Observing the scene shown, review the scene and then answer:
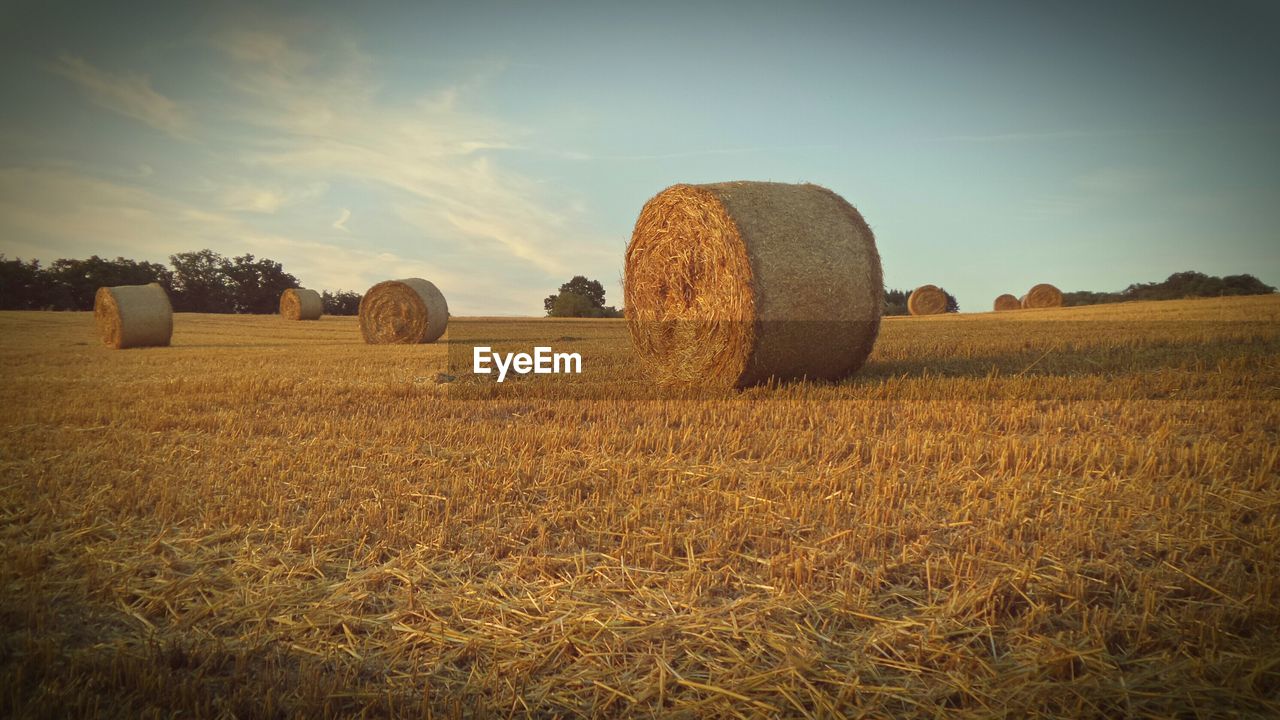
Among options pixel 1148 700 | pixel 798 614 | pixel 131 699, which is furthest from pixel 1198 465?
pixel 131 699

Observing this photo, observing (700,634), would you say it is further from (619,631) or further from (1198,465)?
(1198,465)

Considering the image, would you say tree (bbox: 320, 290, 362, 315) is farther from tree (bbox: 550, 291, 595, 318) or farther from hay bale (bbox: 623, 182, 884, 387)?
hay bale (bbox: 623, 182, 884, 387)

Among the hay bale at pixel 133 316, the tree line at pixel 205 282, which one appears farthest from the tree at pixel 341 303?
the hay bale at pixel 133 316

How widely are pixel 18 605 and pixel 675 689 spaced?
2.39 meters

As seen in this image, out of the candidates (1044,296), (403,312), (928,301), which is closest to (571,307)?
(928,301)

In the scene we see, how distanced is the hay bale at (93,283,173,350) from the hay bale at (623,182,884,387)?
15311mm

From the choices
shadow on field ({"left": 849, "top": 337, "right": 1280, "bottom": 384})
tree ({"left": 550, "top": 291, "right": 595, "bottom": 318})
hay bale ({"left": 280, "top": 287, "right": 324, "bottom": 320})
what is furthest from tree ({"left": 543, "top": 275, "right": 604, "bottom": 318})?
shadow on field ({"left": 849, "top": 337, "right": 1280, "bottom": 384})

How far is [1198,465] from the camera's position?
14.2 ft

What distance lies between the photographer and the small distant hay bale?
1316 inches

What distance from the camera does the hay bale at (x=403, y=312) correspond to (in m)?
18.6

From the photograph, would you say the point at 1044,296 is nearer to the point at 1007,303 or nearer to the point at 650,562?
the point at 1007,303

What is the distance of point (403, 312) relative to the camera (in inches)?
734

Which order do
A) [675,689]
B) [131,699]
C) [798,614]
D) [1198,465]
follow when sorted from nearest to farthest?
[131,699] < [675,689] < [798,614] < [1198,465]

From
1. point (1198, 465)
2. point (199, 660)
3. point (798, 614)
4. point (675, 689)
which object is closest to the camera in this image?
point (675, 689)
